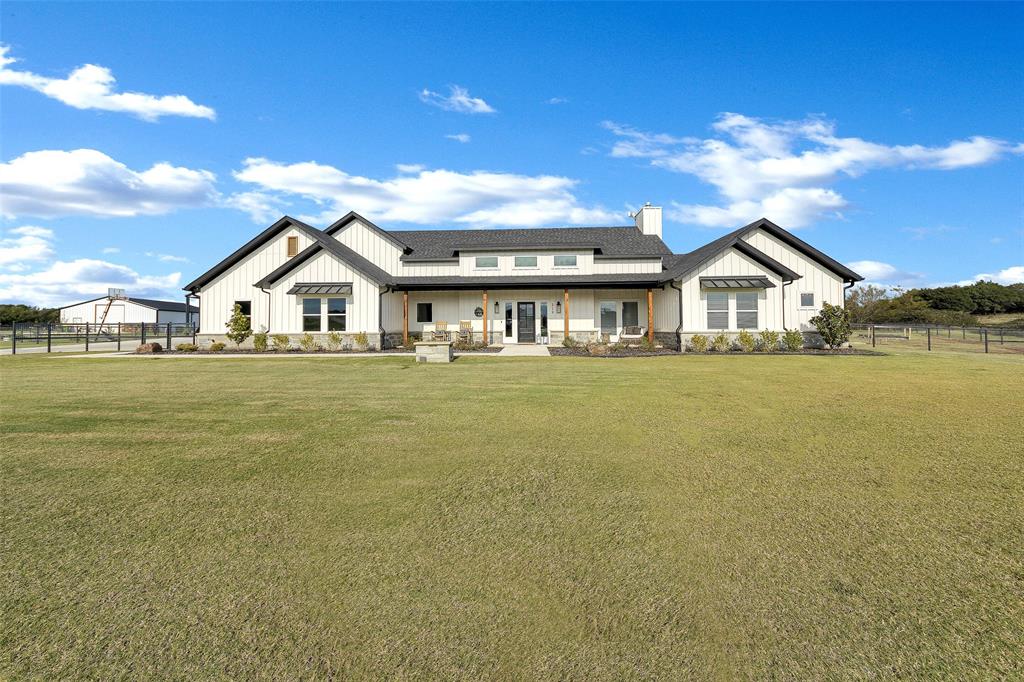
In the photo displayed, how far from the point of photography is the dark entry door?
2534 centimetres

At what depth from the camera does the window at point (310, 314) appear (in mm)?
23234

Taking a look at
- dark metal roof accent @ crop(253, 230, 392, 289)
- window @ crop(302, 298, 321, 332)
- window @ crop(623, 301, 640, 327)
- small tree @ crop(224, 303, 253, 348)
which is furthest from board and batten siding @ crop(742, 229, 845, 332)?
small tree @ crop(224, 303, 253, 348)

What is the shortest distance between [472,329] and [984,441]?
20641mm

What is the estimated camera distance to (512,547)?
126 inches

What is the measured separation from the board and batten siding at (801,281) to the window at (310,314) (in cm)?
1978

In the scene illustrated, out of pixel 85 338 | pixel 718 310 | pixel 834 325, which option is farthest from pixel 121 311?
pixel 834 325

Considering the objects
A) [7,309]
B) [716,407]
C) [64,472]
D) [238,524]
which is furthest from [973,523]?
[7,309]

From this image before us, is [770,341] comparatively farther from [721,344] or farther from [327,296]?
[327,296]

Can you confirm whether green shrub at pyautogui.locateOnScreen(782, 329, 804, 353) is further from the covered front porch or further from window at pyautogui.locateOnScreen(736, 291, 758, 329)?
the covered front porch

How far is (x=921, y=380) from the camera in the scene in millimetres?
11125

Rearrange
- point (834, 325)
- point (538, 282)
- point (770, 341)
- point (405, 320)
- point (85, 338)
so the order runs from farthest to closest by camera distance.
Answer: point (85, 338), point (538, 282), point (405, 320), point (770, 341), point (834, 325)

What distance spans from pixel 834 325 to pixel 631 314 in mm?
8429

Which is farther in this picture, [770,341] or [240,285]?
[240,285]

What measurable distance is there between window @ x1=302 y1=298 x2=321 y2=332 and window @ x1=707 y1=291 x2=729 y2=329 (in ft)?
56.3
